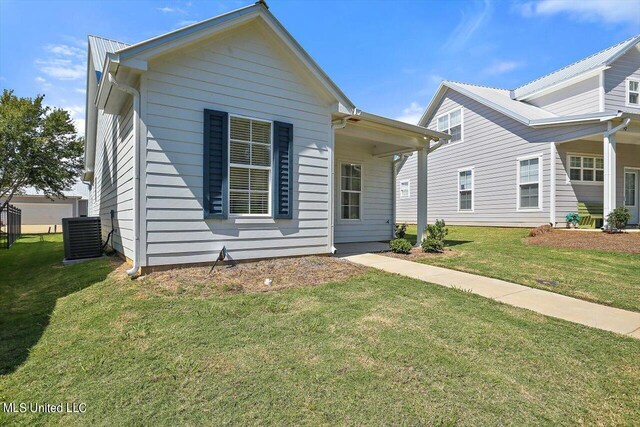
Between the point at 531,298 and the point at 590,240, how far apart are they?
21.0 feet

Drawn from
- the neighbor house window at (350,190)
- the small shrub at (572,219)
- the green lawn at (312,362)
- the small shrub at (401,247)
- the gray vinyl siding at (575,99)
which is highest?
the gray vinyl siding at (575,99)

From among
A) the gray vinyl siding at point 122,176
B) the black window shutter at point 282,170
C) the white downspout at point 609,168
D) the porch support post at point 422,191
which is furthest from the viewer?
the white downspout at point 609,168

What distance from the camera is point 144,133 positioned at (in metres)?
5.20

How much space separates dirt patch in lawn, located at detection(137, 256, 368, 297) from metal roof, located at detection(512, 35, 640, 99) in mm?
14913

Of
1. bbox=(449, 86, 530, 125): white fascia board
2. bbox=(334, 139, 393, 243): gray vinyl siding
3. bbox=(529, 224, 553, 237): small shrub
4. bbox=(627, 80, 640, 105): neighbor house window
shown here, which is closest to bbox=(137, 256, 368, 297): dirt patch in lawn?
bbox=(334, 139, 393, 243): gray vinyl siding

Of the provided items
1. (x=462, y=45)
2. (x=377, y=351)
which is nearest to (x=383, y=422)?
(x=377, y=351)

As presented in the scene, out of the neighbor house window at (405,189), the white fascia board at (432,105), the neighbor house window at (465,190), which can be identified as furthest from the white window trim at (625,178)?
the neighbor house window at (405,189)

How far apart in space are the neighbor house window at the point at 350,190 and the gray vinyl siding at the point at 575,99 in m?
10.9

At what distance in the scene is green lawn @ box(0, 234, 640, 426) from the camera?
2.27 metres

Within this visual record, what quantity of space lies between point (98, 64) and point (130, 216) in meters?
4.74

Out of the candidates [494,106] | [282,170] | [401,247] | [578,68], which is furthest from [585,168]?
[282,170]

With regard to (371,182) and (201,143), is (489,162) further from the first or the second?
(201,143)

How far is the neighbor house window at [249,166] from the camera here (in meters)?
6.11

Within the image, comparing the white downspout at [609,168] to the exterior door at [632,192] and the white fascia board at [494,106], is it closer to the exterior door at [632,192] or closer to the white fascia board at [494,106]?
the white fascia board at [494,106]
